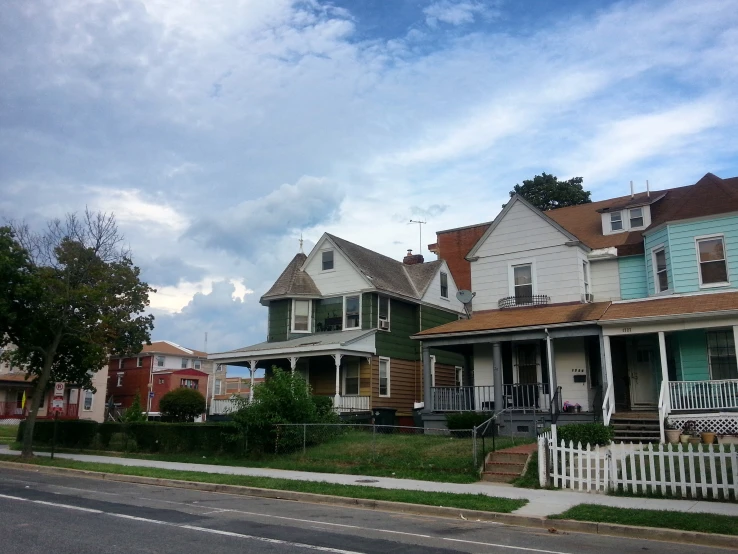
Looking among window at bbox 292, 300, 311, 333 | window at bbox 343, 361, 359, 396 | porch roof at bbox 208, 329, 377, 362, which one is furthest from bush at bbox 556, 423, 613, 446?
window at bbox 292, 300, 311, 333

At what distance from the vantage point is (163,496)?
14.4 meters

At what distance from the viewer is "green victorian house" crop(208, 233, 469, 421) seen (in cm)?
3084

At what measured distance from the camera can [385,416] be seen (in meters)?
30.9

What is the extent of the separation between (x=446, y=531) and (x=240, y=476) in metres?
7.97

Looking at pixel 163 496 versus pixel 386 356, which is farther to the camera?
pixel 386 356

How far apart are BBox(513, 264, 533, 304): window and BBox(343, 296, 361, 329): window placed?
29.3 ft

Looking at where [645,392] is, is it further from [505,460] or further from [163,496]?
[163,496]

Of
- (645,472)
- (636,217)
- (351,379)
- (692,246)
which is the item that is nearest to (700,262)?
(692,246)

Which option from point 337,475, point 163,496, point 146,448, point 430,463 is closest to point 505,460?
point 430,463

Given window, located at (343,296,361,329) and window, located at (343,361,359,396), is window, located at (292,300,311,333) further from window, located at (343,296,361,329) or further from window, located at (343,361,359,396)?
window, located at (343,361,359,396)

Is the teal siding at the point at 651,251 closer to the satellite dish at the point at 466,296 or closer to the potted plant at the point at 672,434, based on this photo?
the potted plant at the point at 672,434

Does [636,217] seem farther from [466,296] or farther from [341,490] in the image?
[341,490]

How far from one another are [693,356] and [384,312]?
15279 mm

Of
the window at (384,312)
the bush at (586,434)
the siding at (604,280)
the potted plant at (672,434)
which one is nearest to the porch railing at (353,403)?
the window at (384,312)
